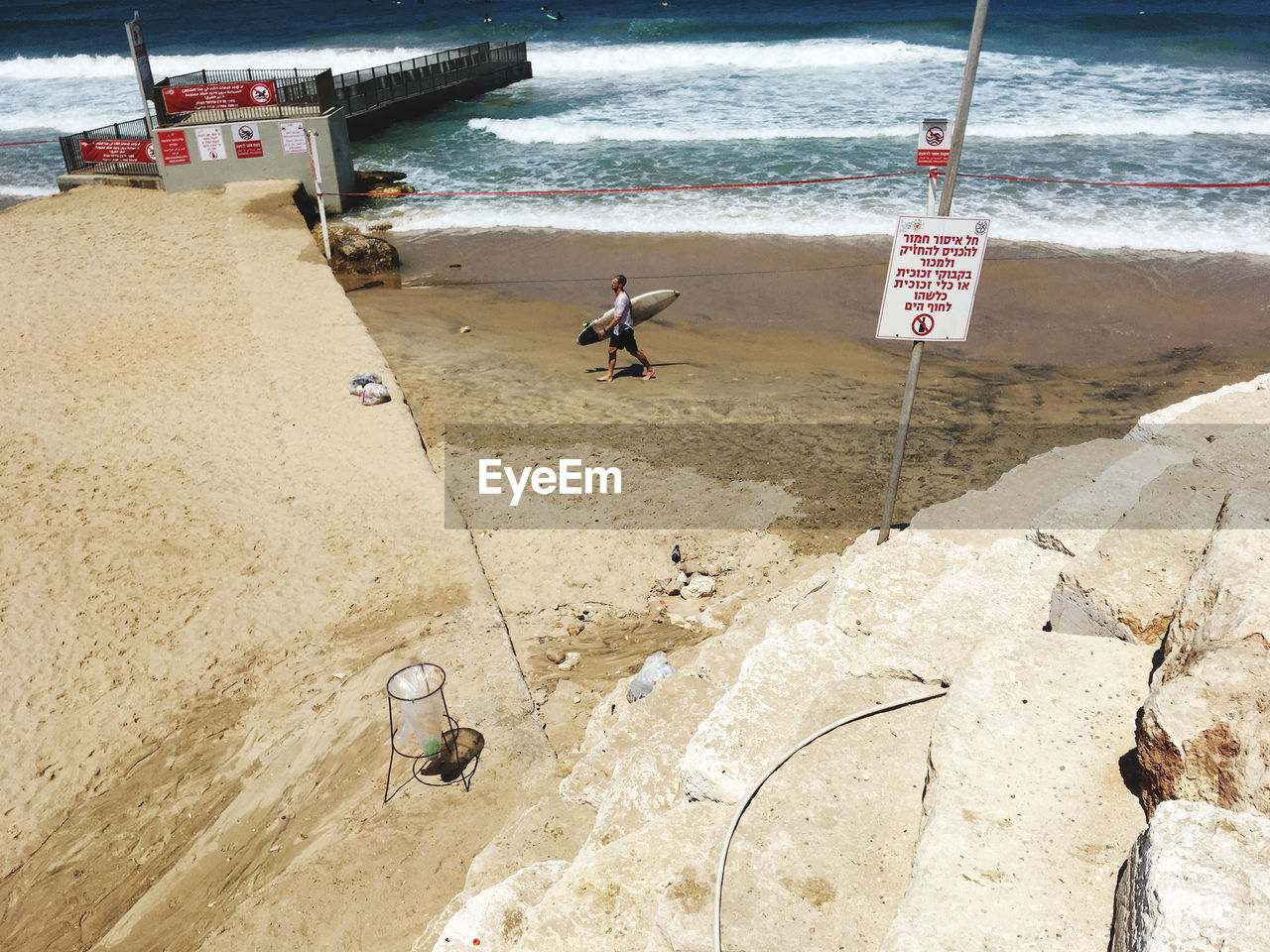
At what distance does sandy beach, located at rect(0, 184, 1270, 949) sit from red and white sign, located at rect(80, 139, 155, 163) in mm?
4046

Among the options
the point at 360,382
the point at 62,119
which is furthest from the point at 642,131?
the point at 62,119

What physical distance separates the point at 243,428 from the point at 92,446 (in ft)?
4.88

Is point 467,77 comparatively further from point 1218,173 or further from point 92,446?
point 92,446

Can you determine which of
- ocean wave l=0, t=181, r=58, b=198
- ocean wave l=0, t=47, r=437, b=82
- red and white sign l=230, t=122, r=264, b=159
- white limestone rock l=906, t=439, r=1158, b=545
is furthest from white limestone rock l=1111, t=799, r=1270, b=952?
ocean wave l=0, t=47, r=437, b=82

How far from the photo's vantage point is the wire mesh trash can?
5.63 m

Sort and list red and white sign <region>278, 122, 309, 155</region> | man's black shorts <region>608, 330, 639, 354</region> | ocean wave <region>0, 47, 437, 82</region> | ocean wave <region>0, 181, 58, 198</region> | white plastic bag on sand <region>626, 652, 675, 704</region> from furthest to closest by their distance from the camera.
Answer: ocean wave <region>0, 47, 437, 82</region> < ocean wave <region>0, 181, 58, 198</region> < red and white sign <region>278, 122, 309, 155</region> < man's black shorts <region>608, 330, 639, 354</region> < white plastic bag on sand <region>626, 652, 675, 704</region>

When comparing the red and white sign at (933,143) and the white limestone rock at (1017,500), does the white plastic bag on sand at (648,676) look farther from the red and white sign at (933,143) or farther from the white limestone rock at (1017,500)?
the red and white sign at (933,143)

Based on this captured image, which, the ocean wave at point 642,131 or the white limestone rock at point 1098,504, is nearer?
the white limestone rock at point 1098,504

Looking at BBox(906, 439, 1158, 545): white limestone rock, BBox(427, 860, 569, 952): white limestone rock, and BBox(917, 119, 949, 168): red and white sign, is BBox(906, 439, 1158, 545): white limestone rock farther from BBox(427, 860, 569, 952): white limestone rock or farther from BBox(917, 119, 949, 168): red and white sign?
BBox(427, 860, 569, 952): white limestone rock

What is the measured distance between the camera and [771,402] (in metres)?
10.8

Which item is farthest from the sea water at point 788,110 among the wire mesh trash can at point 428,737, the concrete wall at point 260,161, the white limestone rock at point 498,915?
the white limestone rock at point 498,915

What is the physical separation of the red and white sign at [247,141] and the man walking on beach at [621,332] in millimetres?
12046

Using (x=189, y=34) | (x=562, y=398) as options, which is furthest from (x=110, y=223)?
(x=189, y=34)

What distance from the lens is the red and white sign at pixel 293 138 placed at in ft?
62.1
